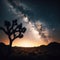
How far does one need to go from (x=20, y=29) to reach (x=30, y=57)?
5551mm

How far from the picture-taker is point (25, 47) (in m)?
38.1

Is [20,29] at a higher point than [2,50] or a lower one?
higher

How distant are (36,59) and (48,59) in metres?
1.78

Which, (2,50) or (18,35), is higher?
(18,35)

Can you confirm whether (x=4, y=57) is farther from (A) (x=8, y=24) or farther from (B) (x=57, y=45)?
(B) (x=57, y=45)

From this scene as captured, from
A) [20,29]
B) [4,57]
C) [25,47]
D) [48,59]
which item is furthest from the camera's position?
[25,47]

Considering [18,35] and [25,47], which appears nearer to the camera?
[18,35]

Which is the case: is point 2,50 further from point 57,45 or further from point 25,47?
point 57,45

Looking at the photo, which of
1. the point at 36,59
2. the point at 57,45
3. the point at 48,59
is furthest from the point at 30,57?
the point at 57,45

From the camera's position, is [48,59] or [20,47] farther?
[20,47]

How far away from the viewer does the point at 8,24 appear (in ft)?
99.3

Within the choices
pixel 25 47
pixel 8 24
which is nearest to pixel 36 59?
pixel 8 24

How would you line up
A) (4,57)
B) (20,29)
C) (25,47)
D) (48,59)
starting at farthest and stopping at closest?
(25,47), (20,29), (4,57), (48,59)

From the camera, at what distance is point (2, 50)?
32844mm
